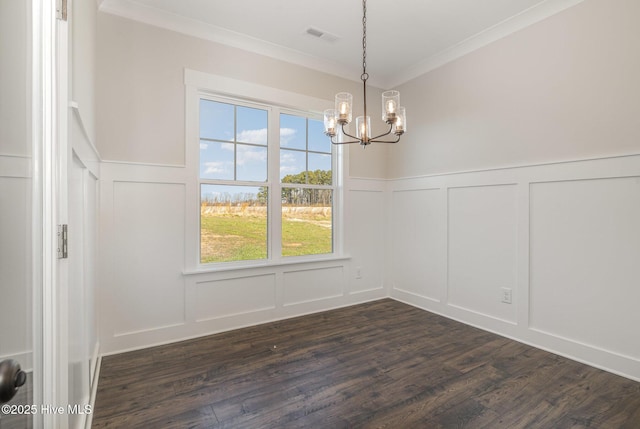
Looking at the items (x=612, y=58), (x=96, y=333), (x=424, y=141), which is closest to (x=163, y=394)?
(x=96, y=333)

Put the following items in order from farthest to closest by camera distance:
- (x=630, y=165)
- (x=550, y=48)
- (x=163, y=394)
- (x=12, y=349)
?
(x=550, y=48), (x=630, y=165), (x=163, y=394), (x=12, y=349)

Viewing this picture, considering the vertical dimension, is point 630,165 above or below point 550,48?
below

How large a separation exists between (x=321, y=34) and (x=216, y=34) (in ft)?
3.42

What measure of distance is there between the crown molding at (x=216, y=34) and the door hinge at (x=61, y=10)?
2.03 meters

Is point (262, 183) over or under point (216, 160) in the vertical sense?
under

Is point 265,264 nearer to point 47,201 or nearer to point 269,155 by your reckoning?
point 269,155

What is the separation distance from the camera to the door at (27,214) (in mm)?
693

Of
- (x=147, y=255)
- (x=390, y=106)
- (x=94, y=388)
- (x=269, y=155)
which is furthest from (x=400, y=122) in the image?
(x=94, y=388)

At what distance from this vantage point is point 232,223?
3.30 m

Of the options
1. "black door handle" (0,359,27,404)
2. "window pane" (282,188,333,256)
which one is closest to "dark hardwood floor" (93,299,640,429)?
"window pane" (282,188,333,256)

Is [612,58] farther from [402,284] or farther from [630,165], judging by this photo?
[402,284]

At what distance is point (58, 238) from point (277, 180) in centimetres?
257

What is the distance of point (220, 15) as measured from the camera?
2.85 metres

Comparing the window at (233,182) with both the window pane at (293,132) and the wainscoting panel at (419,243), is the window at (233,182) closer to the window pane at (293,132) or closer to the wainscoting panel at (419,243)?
the window pane at (293,132)
